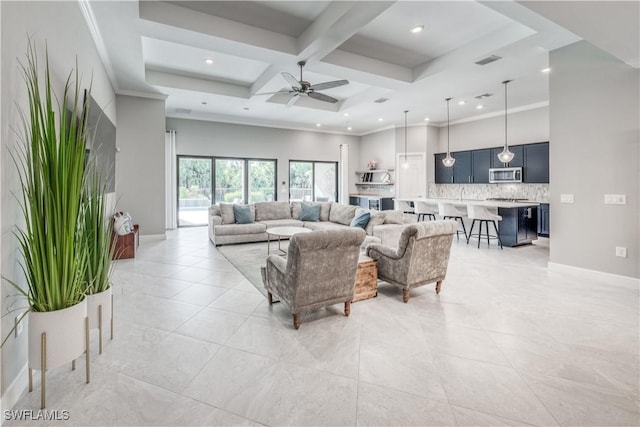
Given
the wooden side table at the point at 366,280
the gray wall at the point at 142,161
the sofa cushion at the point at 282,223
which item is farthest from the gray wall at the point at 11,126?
the sofa cushion at the point at 282,223

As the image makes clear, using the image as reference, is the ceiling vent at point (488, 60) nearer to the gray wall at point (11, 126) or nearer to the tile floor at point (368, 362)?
the tile floor at point (368, 362)

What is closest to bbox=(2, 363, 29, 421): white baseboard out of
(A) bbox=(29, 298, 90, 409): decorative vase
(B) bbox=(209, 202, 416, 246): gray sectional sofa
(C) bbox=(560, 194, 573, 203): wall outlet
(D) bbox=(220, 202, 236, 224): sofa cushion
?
(A) bbox=(29, 298, 90, 409): decorative vase

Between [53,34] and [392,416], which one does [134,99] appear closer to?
[53,34]

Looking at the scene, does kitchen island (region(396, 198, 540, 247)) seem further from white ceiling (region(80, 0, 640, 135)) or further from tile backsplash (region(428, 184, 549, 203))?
white ceiling (region(80, 0, 640, 135))

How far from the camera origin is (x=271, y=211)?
7.43 meters

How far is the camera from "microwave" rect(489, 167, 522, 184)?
7594mm

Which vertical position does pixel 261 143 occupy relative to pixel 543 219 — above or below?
above

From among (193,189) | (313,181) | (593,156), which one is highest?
(313,181)

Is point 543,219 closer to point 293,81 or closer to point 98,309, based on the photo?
point 293,81

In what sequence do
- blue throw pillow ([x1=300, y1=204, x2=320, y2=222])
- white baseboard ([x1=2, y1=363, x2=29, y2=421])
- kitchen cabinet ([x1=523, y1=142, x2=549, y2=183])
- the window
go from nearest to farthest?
white baseboard ([x1=2, y1=363, x2=29, y2=421]) → kitchen cabinet ([x1=523, y1=142, x2=549, y2=183]) → blue throw pillow ([x1=300, y1=204, x2=320, y2=222]) → the window

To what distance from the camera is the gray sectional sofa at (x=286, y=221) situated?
5254mm

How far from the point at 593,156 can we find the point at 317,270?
13.4 feet

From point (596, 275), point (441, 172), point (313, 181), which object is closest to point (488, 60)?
point (596, 275)

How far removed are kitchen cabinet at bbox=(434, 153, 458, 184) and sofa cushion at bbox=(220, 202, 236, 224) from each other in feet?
20.4
